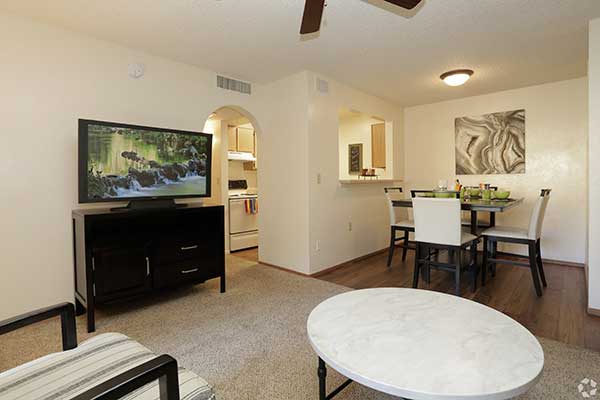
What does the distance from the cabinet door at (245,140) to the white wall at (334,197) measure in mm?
2230

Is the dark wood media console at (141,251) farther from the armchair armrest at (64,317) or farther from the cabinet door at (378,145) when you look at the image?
the cabinet door at (378,145)

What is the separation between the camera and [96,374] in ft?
3.59

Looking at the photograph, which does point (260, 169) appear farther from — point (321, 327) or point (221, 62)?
point (321, 327)

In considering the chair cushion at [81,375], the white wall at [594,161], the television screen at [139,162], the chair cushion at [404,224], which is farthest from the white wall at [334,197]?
the chair cushion at [81,375]

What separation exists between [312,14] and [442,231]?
224 cm

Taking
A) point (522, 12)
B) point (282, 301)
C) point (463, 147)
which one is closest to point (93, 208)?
point (282, 301)

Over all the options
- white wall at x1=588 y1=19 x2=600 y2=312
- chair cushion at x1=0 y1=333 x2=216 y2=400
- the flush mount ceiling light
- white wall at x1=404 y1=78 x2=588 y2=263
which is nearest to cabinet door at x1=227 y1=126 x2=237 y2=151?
the flush mount ceiling light

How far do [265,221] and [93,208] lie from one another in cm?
202

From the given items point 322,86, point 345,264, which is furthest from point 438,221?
point 322,86

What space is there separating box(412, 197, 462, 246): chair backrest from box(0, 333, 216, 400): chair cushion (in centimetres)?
252

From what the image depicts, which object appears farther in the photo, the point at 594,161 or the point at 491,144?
the point at 491,144

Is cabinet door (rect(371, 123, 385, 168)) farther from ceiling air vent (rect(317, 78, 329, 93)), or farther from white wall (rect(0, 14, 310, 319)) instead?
white wall (rect(0, 14, 310, 319))

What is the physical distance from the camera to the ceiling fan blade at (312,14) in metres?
1.70

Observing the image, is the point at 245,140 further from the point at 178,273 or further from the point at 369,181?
the point at 178,273
